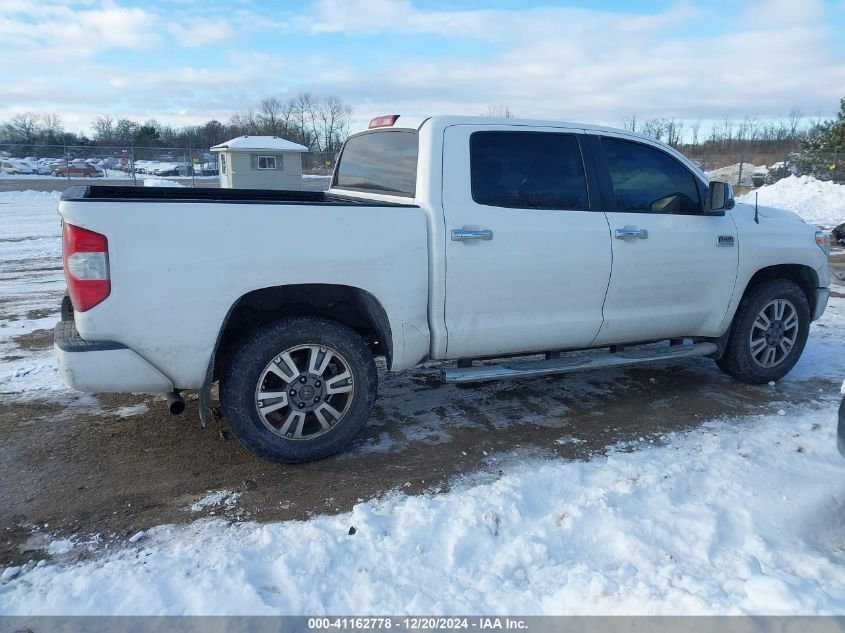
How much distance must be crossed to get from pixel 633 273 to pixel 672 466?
1.42 m

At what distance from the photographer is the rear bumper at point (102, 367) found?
342 cm

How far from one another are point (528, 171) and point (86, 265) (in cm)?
278

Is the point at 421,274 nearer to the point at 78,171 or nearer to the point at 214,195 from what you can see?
the point at 214,195

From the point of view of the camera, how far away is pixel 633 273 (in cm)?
472

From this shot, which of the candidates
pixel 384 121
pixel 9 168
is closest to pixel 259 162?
pixel 9 168

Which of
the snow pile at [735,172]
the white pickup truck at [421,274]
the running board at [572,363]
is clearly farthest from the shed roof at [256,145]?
the snow pile at [735,172]

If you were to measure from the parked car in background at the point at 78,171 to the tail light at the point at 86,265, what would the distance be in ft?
97.5

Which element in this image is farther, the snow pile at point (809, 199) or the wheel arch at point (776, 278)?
the snow pile at point (809, 199)

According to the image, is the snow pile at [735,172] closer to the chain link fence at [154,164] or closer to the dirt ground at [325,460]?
the chain link fence at [154,164]

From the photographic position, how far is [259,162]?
69.5 feet

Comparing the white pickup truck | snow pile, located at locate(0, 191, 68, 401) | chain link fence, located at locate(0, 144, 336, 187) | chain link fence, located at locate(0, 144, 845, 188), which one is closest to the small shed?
snow pile, located at locate(0, 191, 68, 401)

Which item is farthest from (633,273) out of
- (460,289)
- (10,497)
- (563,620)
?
(10,497)

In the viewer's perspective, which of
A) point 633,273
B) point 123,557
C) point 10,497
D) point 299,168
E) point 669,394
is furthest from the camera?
point 299,168

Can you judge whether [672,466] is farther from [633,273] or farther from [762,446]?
[633,273]
